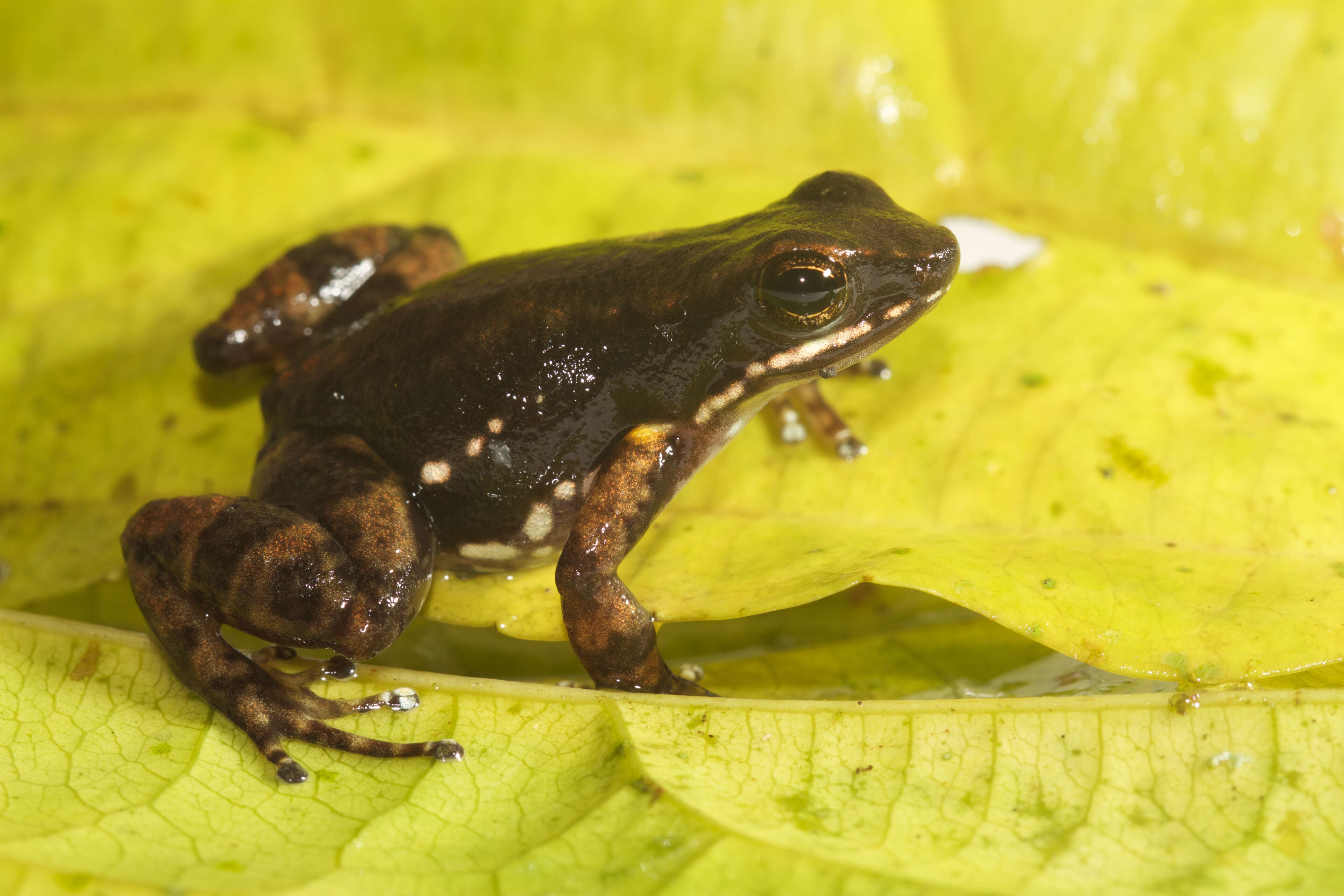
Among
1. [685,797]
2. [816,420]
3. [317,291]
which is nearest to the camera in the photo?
[685,797]

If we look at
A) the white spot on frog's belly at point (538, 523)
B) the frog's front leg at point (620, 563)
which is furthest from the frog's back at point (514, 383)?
the frog's front leg at point (620, 563)

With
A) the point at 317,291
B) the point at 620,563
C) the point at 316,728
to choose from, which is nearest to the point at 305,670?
the point at 316,728

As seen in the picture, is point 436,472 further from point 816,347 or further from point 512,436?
point 816,347

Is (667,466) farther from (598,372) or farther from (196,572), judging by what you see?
(196,572)

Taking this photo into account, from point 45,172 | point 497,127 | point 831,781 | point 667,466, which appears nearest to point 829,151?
point 497,127

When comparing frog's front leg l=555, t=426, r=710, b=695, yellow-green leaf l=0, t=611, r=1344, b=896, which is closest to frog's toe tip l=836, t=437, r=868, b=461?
frog's front leg l=555, t=426, r=710, b=695
